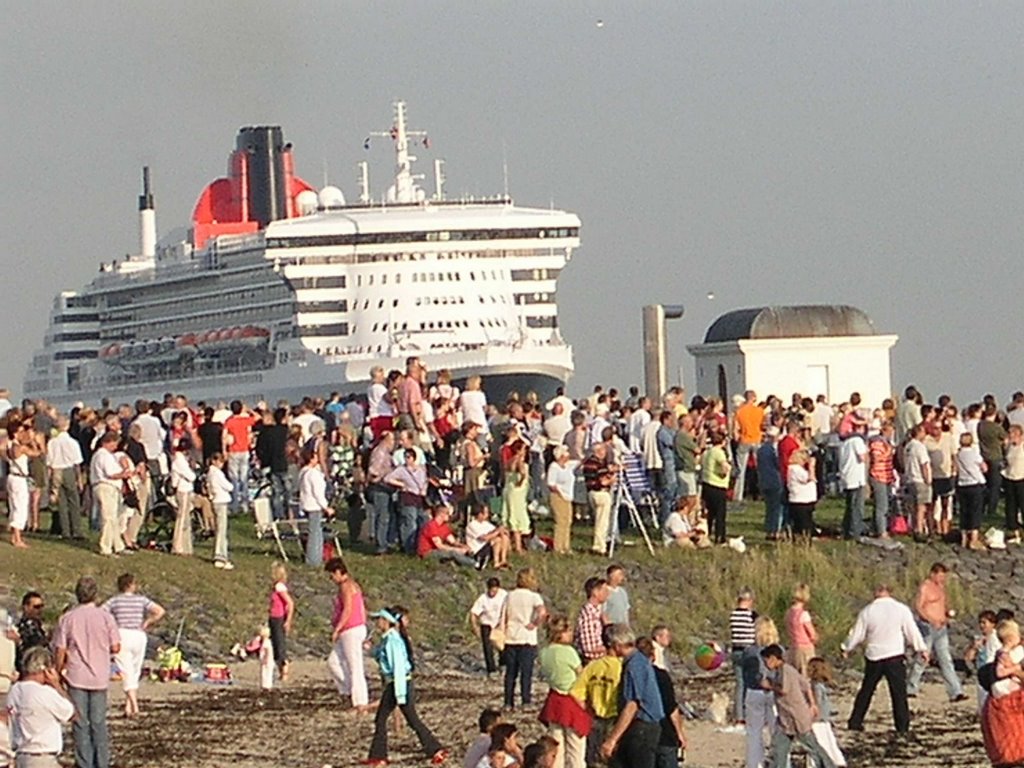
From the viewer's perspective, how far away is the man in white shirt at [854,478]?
32281 mm

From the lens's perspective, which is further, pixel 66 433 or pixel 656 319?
pixel 656 319

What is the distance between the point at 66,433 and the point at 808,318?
74.0 ft

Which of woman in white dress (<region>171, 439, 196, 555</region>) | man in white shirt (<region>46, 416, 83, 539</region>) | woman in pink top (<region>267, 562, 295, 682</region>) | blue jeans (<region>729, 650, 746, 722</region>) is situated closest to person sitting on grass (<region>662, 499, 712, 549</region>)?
woman in white dress (<region>171, 439, 196, 555</region>)

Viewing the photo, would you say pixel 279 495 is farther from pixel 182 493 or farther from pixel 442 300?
pixel 442 300

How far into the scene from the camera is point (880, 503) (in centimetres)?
3306

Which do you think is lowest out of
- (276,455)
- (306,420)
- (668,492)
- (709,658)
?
(709,658)

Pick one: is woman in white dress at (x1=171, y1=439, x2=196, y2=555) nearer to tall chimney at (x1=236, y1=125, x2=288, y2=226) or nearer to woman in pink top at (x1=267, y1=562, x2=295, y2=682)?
woman in pink top at (x1=267, y1=562, x2=295, y2=682)

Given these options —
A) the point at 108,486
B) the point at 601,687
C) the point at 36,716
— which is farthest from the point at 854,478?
the point at 36,716

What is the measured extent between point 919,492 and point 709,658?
18.8ft

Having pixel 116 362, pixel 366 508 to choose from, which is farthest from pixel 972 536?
pixel 116 362

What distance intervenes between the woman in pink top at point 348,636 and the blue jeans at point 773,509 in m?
10.5

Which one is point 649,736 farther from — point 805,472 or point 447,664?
point 805,472

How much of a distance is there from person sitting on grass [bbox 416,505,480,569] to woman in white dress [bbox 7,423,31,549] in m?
4.38

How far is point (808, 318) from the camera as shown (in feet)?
165
